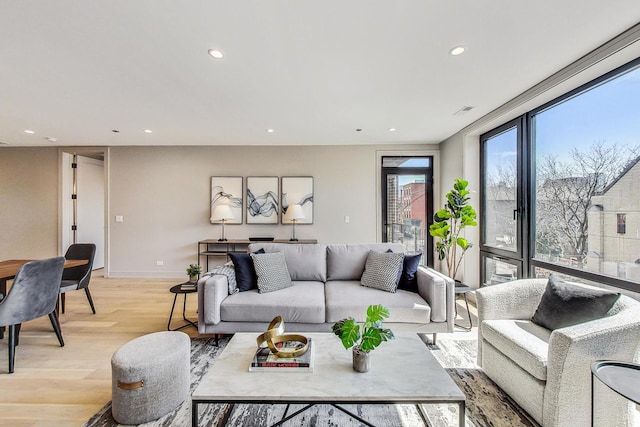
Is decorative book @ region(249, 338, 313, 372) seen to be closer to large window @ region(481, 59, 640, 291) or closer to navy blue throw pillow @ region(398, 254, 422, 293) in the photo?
navy blue throw pillow @ region(398, 254, 422, 293)

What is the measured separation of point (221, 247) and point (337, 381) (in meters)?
4.23

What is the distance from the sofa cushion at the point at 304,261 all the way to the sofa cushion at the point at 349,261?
0.30 ft

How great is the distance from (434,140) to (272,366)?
4.61 meters

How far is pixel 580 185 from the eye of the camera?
2.52 m

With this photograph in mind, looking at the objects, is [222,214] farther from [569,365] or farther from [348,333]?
[569,365]

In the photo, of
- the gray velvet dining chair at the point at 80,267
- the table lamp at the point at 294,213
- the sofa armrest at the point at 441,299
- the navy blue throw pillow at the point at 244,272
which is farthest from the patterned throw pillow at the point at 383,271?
the gray velvet dining chair at the point at 80,267

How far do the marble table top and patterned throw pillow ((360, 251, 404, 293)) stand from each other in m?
1.06

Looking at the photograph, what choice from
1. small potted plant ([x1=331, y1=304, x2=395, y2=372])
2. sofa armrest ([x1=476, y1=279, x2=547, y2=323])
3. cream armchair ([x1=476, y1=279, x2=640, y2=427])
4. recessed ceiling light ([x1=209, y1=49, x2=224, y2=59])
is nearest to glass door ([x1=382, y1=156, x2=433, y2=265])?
sofa armrest ([x1=476, y1=279, x2=547, y2=323])

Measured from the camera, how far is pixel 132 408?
5.20 ft

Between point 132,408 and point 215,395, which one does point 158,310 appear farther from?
point 215,395

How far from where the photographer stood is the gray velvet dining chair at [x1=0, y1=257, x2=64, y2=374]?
211 cm

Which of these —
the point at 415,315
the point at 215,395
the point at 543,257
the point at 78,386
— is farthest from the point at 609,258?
the point at 78,386

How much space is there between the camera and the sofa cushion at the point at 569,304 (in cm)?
169

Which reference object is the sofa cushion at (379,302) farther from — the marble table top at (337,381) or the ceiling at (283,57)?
the ceiling at (283,57)
